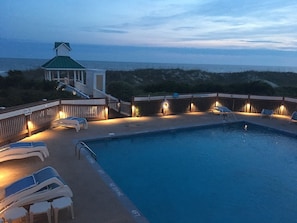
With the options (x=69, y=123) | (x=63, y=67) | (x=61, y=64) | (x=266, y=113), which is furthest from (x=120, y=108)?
(x=266, y=113)

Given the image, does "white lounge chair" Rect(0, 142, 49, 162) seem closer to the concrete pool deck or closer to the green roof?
the concrete pool deck

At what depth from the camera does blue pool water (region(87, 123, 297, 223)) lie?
20.5 ft

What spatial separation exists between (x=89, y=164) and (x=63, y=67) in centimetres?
1384

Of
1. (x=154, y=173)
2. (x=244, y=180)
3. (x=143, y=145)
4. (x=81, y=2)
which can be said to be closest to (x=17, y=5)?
(x=81, y=2)

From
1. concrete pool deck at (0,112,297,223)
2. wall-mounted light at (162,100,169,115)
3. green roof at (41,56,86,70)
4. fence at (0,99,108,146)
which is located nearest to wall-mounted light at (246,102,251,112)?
concrete pool deck at (0,112,297,223)

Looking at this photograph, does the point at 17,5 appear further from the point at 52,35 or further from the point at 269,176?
the point at 269,176

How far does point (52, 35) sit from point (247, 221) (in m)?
53.9

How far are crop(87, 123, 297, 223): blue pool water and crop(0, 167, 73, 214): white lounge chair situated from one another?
76.5 inches

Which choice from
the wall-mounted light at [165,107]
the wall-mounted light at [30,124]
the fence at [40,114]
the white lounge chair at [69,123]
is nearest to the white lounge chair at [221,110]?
the wall-mounted light at [165,107]

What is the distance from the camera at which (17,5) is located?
2944cm

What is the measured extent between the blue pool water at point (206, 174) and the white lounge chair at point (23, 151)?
1953mm

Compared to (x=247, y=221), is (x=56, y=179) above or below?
above

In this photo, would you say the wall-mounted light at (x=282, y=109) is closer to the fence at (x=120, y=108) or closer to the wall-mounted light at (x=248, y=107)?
the fence at (x=120, y=108)

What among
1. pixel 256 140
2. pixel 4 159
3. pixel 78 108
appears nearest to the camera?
pixel 4 159
